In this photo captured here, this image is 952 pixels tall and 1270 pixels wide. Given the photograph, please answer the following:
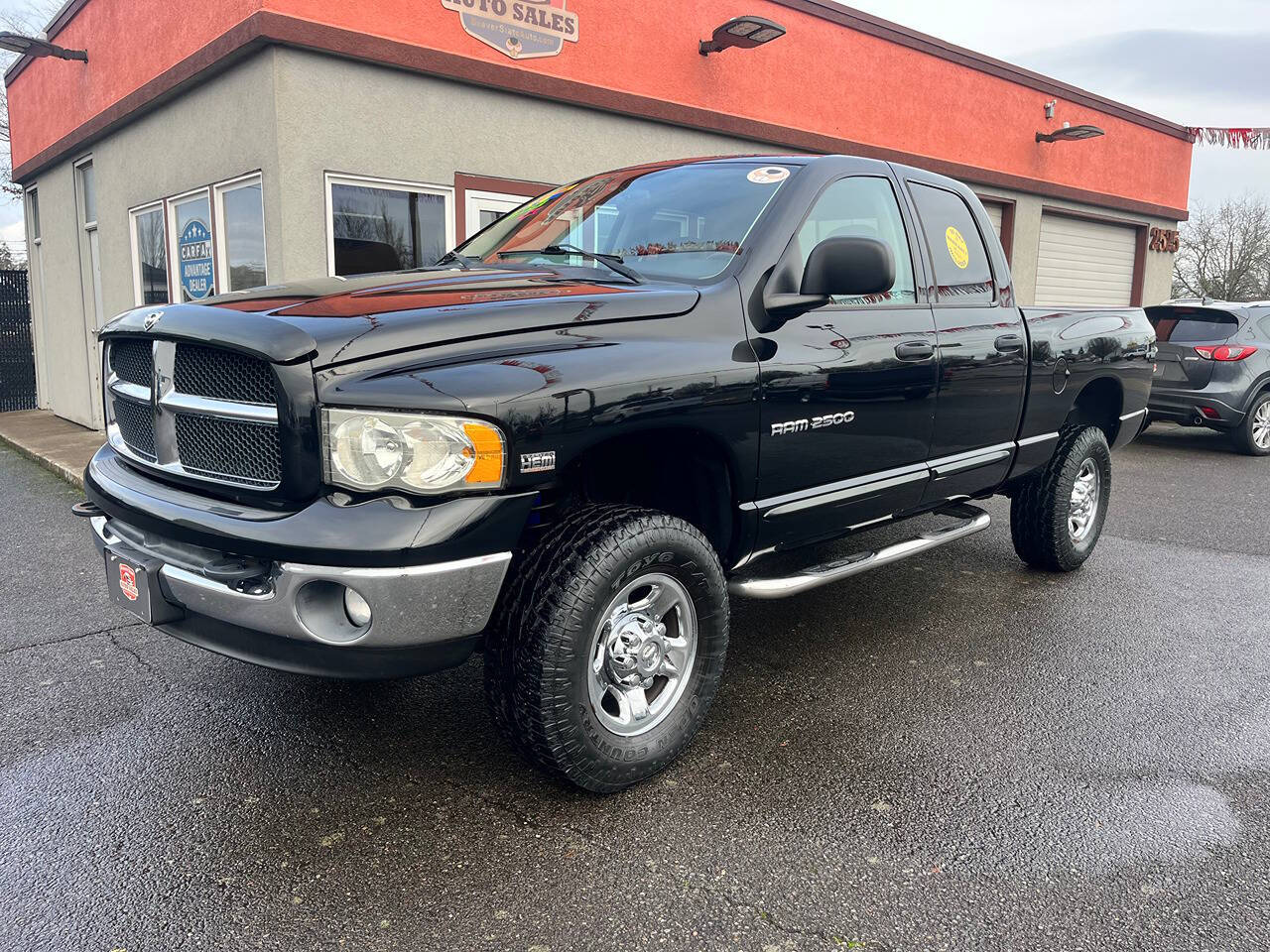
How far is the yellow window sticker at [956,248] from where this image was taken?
4.41 meters

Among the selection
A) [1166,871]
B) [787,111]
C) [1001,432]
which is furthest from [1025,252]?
[1166,871]

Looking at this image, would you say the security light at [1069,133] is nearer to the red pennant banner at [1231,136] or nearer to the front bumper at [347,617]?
the red pennant banner at [1231,136]

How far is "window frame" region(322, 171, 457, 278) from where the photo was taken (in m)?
7.30

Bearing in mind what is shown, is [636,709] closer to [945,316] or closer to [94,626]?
[945,316]

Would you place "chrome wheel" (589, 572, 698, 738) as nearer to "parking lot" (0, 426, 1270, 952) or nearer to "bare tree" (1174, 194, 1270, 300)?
"parking lot" (0, 426, 1270, 952)

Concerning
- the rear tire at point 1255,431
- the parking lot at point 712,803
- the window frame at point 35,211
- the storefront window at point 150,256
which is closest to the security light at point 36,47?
the storefront window at point 150,256

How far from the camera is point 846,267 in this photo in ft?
10.4

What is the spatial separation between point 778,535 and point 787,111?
8797 mm

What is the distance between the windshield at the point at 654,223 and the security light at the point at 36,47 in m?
8.30

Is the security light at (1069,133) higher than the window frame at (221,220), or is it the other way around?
the security light at (1069,133)

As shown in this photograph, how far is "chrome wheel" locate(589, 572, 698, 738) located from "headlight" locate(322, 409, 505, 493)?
2.17 feet

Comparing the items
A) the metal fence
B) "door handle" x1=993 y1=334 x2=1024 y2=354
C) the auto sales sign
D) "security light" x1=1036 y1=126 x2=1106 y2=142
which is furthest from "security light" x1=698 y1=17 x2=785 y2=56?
the metal fence

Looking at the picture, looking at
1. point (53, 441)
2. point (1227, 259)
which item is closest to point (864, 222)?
point (53, 441)

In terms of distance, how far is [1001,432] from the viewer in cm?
450
